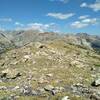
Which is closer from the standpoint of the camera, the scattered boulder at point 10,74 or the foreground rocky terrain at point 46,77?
the foreground rocky terrain at point 46,77

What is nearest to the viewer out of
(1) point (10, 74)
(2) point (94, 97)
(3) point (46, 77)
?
(2) point (94, 97)

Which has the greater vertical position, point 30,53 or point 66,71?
point 30,53

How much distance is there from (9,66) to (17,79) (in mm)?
11012

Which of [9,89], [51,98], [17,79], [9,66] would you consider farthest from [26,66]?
[51,98]

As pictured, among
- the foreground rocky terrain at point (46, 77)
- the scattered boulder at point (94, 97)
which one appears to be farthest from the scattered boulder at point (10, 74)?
the scattered boulder at point (94, 97)

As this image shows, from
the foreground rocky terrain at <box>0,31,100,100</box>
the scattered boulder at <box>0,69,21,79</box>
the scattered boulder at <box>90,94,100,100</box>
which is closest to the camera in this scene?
the scattered boulder at <box>90,94,100,100</box>

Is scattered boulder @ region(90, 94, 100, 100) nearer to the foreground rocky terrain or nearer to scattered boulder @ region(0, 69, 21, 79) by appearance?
the foreground rocky terrain

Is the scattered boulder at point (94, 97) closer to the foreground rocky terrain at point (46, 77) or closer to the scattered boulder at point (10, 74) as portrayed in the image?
the foreground rocky terrain at point (46, 77)

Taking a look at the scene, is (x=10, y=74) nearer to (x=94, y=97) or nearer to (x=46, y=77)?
(x=46, y=77)

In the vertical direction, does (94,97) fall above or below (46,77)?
below

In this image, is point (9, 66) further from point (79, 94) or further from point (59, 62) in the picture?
point (79, 94)

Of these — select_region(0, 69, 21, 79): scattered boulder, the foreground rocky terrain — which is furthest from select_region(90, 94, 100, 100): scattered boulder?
select_region(0, 69, 21, 79): scattered boulder

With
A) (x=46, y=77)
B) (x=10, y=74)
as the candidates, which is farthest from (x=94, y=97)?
(x=10, y=74)

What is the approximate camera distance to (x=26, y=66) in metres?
63.5
